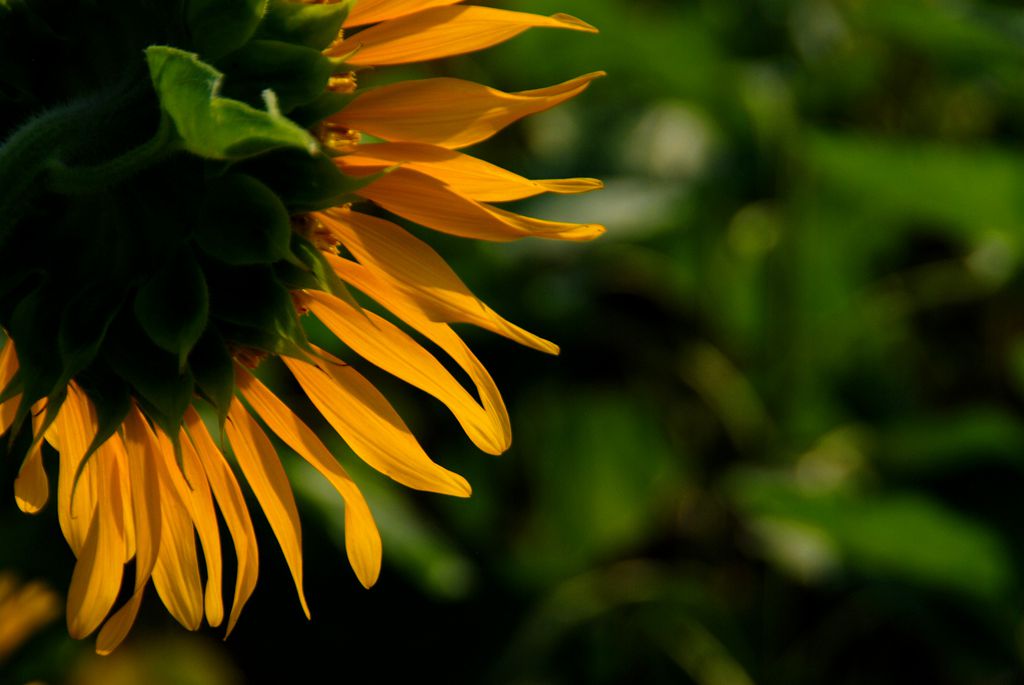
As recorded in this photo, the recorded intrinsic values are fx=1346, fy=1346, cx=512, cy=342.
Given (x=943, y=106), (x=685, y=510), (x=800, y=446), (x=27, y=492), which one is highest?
(x=27, y=492)

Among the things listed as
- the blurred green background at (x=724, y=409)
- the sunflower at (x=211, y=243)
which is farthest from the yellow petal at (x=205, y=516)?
the blurred green background at (x=724, y=409)

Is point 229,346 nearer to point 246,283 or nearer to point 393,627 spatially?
point 246,283

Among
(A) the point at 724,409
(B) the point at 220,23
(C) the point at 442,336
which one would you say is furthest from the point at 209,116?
(A) the point at 724,409

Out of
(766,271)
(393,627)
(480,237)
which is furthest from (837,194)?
(480,237)

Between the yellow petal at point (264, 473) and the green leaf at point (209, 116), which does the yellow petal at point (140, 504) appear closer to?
the yellow petal at point (264, 473)

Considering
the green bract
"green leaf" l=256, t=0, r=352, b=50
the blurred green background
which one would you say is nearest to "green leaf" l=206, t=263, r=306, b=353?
the green bract
